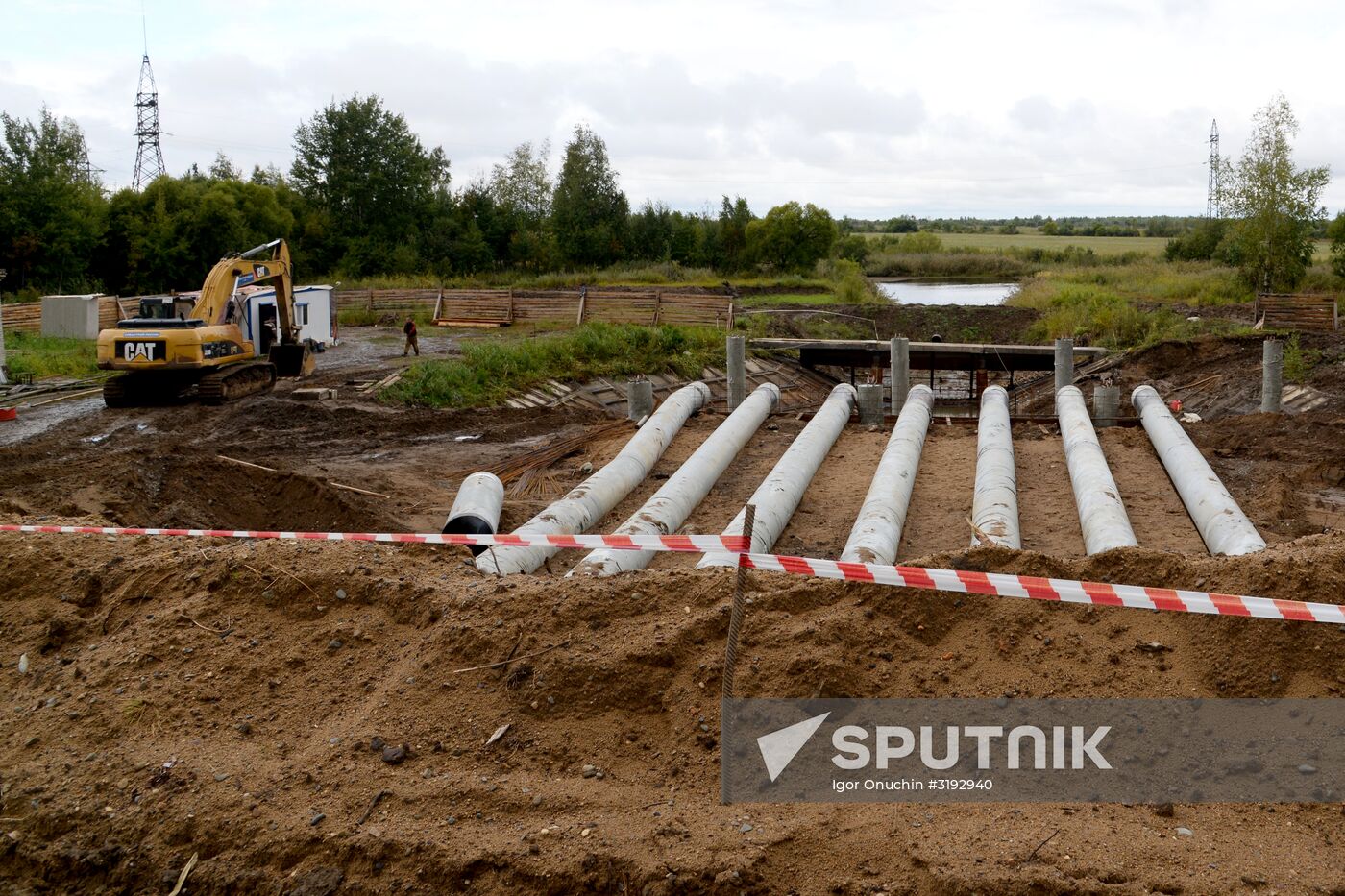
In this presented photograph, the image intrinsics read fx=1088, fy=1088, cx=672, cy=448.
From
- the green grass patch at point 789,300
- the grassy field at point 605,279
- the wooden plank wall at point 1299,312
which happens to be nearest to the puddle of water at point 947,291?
the green grass patch at point 789,300

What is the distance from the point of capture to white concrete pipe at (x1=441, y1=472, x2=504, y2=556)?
33.5 ft

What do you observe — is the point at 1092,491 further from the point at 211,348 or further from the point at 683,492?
the point at 211,348

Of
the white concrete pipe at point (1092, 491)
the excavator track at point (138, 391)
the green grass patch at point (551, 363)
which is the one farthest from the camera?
the green grass patch at point (551, 363)

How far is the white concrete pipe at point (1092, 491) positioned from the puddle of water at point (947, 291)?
94.0 feet

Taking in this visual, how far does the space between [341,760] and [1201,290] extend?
38.2 metres

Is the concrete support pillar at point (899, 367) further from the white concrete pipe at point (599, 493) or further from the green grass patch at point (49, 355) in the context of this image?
the green grass patch at point (49, 355)

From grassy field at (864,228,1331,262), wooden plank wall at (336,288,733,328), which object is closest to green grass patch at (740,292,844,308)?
wooden plank wall at (336,288,733,328)

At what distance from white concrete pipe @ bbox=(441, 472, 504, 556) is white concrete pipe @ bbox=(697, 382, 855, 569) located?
2.18 metres

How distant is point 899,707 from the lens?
209 inches

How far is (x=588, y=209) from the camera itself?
183ft

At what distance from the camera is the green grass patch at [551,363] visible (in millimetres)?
21484

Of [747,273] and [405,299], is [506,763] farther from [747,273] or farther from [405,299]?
[747,273]

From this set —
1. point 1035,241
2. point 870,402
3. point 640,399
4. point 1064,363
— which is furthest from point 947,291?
point 1035,241

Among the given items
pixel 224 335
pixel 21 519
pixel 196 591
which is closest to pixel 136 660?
pixel 196 591
